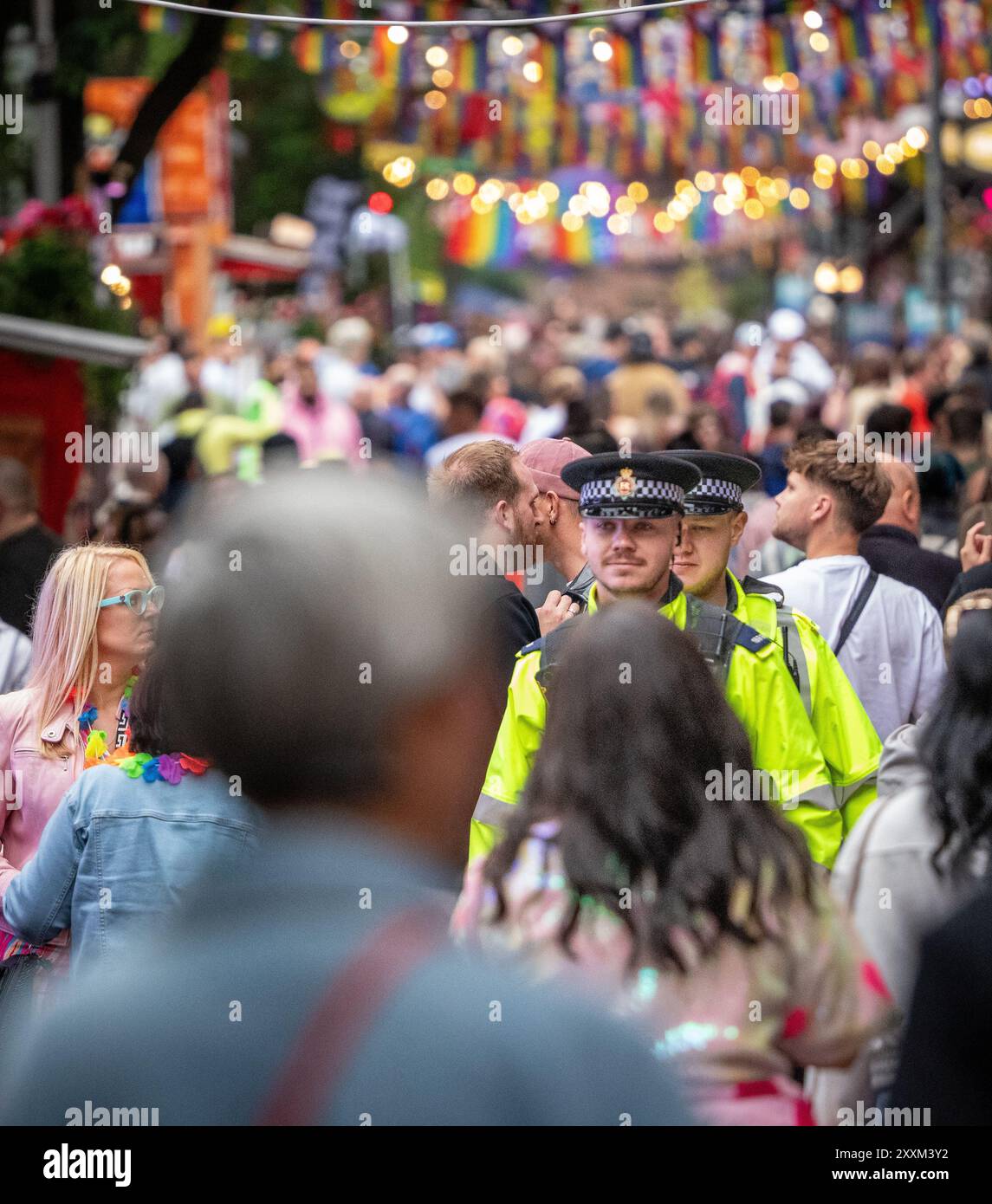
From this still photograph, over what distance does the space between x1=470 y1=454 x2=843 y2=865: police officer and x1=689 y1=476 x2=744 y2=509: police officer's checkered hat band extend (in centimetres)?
38

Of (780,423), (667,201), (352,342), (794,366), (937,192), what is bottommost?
(780,423)

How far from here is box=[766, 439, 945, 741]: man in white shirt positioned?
5.91m

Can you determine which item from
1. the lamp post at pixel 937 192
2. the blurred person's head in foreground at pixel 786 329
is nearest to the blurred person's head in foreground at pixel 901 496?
the lamp post at pixel 937 192

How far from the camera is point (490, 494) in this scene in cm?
568

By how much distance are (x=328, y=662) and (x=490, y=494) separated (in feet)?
12.2

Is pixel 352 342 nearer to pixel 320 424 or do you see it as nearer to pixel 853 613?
pixel 320 424

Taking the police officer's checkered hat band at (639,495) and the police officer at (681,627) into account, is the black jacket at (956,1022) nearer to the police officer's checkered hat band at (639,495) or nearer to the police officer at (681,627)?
the police officer at (681,627)

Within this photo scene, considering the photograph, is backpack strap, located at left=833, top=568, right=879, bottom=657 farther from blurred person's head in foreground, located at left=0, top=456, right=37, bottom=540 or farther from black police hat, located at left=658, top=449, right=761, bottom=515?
blurred person's head in foreground, located at left=0, top=456, right=37, bottom=540

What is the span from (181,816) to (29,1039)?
1.91 m

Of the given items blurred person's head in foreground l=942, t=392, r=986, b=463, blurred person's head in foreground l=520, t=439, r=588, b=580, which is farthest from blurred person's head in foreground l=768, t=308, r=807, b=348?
blurred person's head in foreground l=520, t=439, r=588, b=580

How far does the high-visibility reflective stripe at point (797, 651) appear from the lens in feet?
15.8

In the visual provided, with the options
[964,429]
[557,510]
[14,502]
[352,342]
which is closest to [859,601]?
[557,510]

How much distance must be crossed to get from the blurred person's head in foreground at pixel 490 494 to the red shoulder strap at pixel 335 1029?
3.88m
